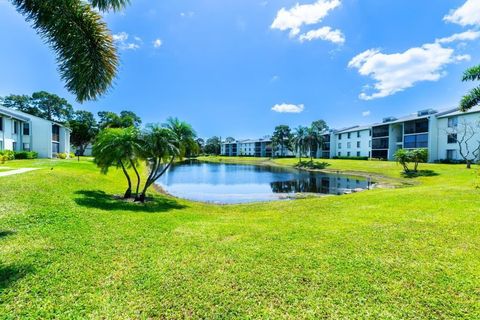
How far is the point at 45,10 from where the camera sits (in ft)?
20.0

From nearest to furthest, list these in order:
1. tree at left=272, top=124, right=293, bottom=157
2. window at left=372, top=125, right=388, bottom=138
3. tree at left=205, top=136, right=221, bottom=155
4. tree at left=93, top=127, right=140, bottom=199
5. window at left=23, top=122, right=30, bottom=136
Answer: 1. tree at left=93, top=127, right=140, bottom=199
2. window at left=23, top=122, right=30, bottom=136
3. window at left=372, top=125, right=388, bottom=138
4. tree at left=272, top=124, right=293, bottom=157
5. tree at left=205, top=136, right=221, bottom=155

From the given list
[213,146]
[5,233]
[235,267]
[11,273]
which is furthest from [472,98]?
[213,146]

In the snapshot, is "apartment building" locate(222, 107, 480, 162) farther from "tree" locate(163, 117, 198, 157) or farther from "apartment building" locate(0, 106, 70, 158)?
"apartment building" locate(0, 106, 70, 158)

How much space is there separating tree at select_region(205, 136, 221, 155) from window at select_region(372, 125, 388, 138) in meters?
90.6

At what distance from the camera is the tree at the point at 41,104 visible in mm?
66125

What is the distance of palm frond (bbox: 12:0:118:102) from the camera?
6125 mm

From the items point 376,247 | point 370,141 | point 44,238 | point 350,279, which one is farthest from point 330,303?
point 370,141

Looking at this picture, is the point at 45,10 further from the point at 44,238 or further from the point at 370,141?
the point at 370,141

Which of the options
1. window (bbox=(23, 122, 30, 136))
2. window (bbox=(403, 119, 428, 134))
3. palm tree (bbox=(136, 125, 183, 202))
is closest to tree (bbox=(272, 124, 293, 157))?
window (bbox=(403, 119, 428, 134))

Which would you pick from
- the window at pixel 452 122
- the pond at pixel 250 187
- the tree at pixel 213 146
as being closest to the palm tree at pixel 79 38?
the pond at pixel 250 187

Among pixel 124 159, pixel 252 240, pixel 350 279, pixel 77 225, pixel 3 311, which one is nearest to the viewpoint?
pixel 3 311

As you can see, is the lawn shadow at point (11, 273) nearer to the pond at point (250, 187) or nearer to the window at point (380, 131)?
the pond at point (250, 187)

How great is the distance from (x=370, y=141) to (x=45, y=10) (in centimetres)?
6817

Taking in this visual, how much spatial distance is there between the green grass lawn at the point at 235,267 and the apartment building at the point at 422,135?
1560 inches
